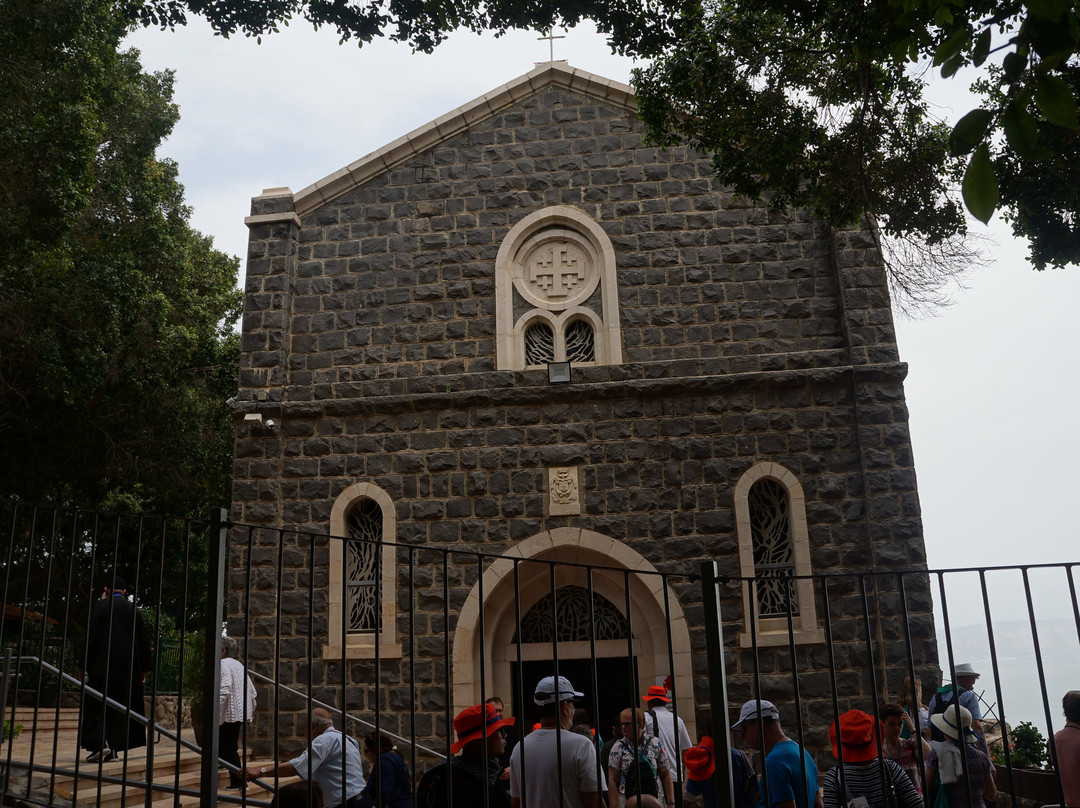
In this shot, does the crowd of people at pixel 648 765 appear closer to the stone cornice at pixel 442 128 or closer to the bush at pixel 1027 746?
the bush at pixel 1027 746

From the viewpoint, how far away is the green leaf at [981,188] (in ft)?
6.86

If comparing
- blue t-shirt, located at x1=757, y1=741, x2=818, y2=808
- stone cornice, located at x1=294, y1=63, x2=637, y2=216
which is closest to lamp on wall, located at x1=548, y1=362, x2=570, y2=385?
stone cornice, located at x1=294, y1=63, x2=637, y2=216

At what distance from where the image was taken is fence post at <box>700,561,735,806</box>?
395cm

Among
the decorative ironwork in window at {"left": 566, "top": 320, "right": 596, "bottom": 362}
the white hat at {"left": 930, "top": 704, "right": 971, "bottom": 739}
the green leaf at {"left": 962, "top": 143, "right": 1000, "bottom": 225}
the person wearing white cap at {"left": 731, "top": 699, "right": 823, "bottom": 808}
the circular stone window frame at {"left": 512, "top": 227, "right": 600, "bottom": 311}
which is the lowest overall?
the person wearing white cap at {"left": 731, "top": 699, "right": 823, "bottom": 808}

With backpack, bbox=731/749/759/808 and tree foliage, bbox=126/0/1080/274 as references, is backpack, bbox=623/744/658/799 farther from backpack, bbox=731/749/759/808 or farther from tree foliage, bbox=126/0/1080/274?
tree foliage, bbox=126/0/1080/274

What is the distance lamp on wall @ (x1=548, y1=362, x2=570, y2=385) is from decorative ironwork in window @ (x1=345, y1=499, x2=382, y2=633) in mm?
2494

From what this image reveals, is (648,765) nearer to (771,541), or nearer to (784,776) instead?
(784,776)

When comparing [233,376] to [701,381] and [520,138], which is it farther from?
[701,381]

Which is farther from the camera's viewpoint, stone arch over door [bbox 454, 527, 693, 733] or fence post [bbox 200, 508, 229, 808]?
stone arch over door [bbox 454, 527, 693, 733]

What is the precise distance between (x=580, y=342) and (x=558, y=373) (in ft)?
1.91

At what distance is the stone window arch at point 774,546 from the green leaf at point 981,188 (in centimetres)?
852

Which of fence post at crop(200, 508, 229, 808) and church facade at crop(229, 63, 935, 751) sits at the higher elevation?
church facade at crop(229, 63, 935, 751)

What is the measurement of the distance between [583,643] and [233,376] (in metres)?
11.6

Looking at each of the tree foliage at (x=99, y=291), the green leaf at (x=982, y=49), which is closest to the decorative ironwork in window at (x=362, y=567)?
the tree foliage at (x=99, y=291)
